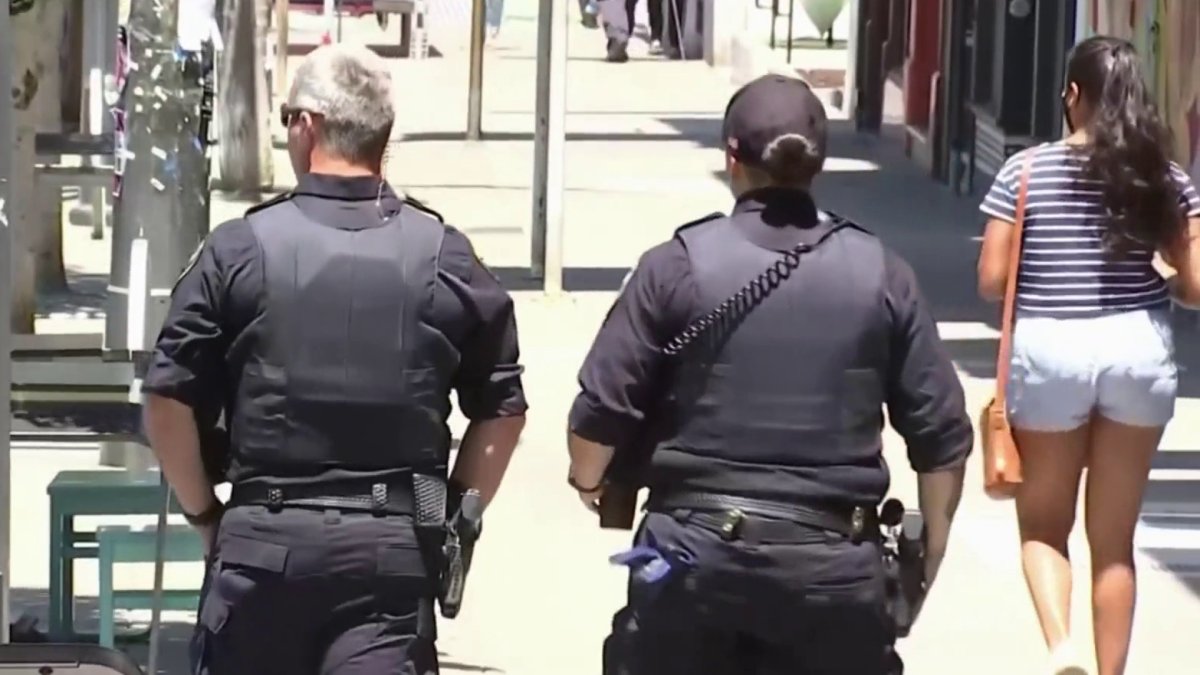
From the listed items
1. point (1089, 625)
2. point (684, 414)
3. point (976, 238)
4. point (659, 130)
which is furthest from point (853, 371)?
point (659, 130)

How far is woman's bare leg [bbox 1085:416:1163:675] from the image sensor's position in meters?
5.71

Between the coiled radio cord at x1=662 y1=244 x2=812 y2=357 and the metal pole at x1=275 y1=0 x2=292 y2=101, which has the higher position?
the metal pole at x1=275 y1=0 x2=292 y2=101

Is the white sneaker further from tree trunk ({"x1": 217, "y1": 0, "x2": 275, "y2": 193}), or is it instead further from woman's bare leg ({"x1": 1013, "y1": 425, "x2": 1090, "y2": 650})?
tree trunk ({"x1": 217, "y1": 0, "x2": 275, "y2": 193})

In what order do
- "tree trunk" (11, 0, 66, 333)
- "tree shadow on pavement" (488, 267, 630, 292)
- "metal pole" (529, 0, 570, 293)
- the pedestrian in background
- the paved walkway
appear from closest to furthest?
the paved walkway < "tree trunk" (11, 0, 66, 333) < "metal pole" (529, 0, 570, 293) < "tree shadow on pavement" (488, 267, 630, 292) < the pedestrian in background

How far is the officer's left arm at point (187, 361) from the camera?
13.4 feet

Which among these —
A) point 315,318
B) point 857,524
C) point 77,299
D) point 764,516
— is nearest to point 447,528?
point 315,318

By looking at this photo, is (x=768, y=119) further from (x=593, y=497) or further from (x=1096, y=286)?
(x=1096, y=286)

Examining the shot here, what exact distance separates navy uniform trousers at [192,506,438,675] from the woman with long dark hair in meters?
2.09

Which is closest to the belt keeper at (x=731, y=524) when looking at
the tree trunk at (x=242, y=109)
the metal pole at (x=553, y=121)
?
the metal pole at (x=553, y=121)

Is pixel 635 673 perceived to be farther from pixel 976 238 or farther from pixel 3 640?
pixel 976 238

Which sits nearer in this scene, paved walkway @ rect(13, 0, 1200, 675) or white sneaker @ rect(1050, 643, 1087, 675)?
white sneaker @ rect(1050, 643, 1087, 675)

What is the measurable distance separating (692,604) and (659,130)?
19.4 meters

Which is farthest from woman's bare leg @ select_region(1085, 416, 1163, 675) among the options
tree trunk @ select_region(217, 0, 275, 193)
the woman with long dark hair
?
tree trunk @ select_region(217, 0, 275, 193)

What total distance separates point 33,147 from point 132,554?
12.7ft
